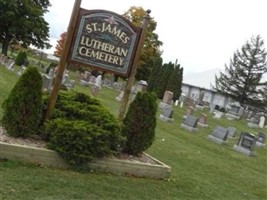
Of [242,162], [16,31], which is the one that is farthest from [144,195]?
[16,31]

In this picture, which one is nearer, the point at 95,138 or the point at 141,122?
the point at 95,138

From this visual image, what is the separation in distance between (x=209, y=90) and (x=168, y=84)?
98.8ft

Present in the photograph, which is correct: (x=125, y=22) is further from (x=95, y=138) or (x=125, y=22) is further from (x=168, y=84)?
(x=168, y=84)

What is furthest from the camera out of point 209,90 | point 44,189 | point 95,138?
point 209,90

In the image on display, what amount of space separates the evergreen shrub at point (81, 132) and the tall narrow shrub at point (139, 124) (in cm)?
39

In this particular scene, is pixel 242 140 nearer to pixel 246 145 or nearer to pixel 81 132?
pixel 246 145

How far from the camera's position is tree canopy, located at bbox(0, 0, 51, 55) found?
47406 mm

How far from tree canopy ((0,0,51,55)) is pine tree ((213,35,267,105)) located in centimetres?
2519

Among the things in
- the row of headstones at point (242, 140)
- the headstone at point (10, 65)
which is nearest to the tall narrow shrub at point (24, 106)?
the row of headstones at point (242, 140)

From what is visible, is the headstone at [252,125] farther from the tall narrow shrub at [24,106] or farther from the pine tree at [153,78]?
the tall narrow shrub at [24,106]

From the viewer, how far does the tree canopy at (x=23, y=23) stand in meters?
47.4

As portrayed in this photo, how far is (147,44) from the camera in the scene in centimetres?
5331

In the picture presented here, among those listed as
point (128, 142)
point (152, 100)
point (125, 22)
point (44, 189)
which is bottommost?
point (44, 189)

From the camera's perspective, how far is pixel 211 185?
30.9ft
